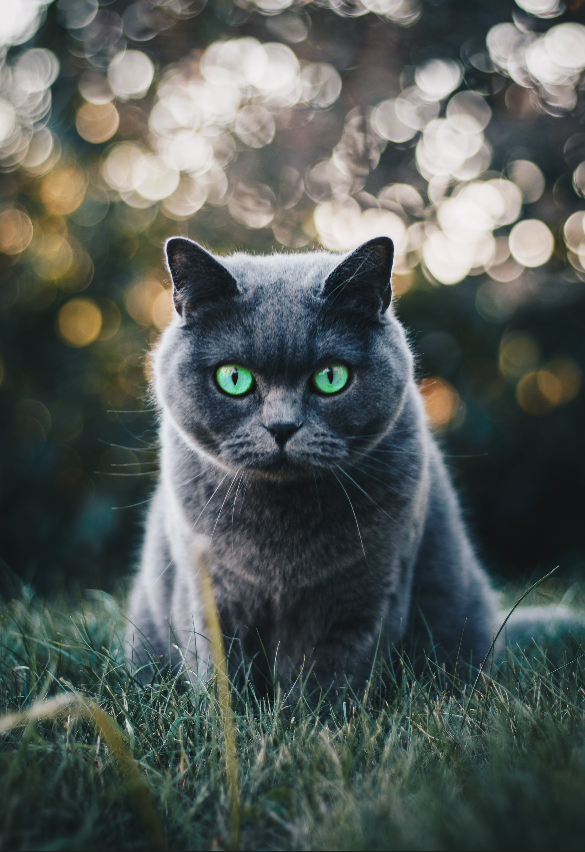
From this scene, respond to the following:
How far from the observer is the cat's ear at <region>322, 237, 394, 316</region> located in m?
1.31

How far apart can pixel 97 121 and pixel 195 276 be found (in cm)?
197

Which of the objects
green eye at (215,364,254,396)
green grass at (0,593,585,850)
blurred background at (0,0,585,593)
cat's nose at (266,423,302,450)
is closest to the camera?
green grass at (0,593,585,850)

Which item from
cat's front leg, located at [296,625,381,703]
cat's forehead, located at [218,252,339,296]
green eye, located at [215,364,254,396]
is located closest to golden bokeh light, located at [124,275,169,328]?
cat's forehead, located at [218,252,339,296]

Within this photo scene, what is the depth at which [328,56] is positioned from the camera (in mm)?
2742

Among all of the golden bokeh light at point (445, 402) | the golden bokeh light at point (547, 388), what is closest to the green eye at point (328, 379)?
the golden bokeh light at point (445, 402)

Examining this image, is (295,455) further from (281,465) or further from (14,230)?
(14,230)

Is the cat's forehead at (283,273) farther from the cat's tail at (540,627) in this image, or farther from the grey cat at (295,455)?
the cat's tail at (540,627)

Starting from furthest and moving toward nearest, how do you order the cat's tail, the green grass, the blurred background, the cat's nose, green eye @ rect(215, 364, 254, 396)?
the blurred background → the cat's tail → green eye @ rect(215, 364, 254, 396) → the cat's nose → the green grass

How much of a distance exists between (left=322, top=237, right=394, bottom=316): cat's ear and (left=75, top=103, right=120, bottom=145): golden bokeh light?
204cm

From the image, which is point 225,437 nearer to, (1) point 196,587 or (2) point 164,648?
(1) point 196,587

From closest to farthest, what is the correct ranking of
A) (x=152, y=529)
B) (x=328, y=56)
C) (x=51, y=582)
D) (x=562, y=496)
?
(x=152, y=529) < (x=328, y=56) < (x=51, y=582) < (x=562, y=496)

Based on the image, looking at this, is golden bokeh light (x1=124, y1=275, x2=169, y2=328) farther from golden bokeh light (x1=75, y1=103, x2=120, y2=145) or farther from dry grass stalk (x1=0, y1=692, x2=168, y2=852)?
dry grass stalk (x1=0, y1=692, x2=168, y2=852)

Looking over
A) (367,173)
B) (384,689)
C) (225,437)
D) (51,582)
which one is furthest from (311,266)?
(51,582)

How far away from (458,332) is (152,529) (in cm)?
186
